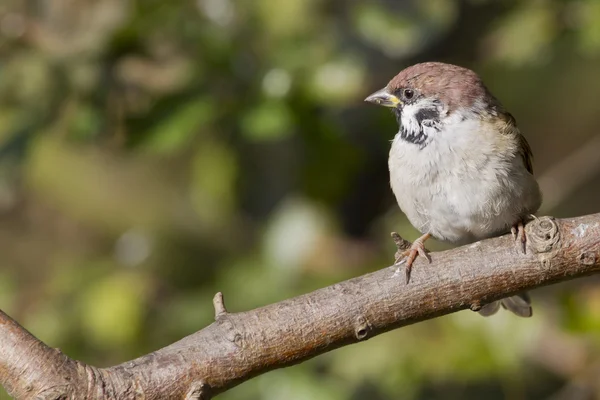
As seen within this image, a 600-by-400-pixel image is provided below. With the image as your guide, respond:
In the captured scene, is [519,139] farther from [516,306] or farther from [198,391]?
[198,391]

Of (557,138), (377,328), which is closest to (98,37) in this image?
(377,328)

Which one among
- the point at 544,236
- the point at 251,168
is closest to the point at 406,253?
the point at 544,236

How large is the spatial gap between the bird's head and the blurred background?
520mm

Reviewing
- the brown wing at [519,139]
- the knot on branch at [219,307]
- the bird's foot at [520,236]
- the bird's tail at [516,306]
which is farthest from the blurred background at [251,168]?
the knot on branch at [219,307]

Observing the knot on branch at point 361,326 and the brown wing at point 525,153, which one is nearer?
the knot on branch at point 361,326

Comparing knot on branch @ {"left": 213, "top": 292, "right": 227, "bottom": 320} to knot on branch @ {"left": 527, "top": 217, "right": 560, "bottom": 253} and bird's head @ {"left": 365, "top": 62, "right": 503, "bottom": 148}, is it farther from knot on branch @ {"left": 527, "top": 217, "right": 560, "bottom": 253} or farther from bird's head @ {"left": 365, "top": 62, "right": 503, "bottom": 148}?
bird's head @ {"left": 365, "top": 62, "right": 503, "bottom": 148}

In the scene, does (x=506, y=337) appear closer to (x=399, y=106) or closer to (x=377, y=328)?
(x=399, y=106)

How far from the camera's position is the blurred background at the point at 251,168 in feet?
12.0

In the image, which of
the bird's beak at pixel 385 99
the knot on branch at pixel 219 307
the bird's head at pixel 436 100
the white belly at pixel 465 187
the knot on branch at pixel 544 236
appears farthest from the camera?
the bird's beak at pixel 385 99

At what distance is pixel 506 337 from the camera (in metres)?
3.62

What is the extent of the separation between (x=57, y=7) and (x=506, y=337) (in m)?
2.48

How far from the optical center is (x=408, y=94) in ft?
10.3

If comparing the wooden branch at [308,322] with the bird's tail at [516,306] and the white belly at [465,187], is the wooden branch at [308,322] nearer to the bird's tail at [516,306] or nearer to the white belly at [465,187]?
the white belly at [465,187]

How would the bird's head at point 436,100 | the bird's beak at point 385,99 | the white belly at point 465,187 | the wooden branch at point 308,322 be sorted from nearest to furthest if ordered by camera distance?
the wooden branch at point 308,322, the white belly at point 465,187, the bird's head at point 436,100, the bird's beak at point 385,99
